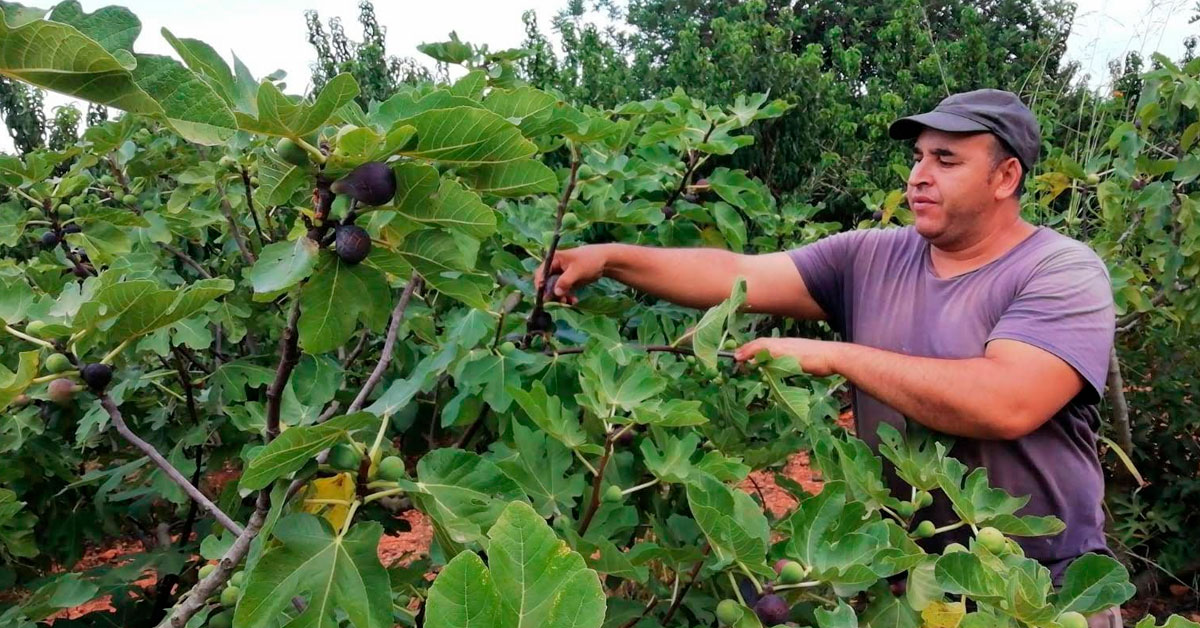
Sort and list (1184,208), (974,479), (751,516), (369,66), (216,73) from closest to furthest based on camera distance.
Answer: (216,73) → (751,516) → (974,479) → (1184,208) → (369,66)

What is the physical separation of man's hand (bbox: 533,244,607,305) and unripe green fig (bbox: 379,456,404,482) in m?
0.90

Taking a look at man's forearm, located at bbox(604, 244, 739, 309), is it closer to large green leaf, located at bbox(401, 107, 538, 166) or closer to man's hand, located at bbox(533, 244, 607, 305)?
man's hand, located at bbox(533, 244, 607, 305)

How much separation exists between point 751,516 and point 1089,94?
5.61 metres

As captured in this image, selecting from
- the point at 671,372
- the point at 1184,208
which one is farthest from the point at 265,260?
the point at 1184,208

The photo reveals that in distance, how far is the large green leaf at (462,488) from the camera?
3.55ft

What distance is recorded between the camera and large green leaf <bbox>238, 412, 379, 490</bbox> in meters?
0.95

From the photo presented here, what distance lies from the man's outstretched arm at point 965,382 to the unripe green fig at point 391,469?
39.8 inches

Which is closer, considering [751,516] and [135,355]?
[751,516]

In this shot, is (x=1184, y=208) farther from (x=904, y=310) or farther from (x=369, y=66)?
(x=369, y=66)

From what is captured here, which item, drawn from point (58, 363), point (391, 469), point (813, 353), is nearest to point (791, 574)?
point (391, 469)

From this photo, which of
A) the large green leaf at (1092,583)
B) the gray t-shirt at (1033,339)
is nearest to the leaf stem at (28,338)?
the large green leaf at (1092,583)

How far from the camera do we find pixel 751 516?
1.27 meters

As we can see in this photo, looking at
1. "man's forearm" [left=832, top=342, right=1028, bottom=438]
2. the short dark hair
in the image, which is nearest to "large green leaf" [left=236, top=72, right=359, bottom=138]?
"man's forearm" [left=832, top=342, right=1028, bottom=438]

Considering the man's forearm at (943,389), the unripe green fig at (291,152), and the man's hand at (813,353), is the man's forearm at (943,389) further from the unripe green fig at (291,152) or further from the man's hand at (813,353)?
the unripe green fig at (291,152)
